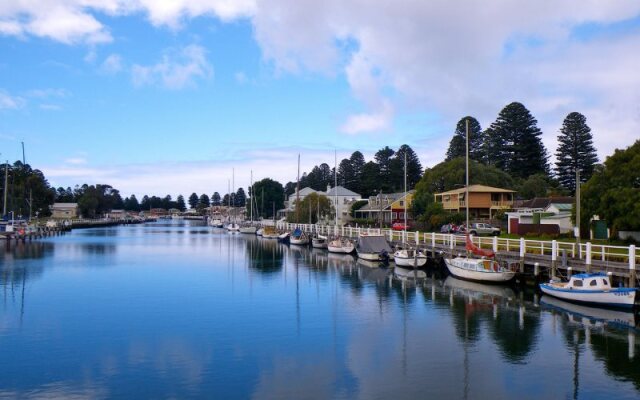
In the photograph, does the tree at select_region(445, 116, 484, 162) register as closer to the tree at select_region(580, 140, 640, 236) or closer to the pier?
the pier

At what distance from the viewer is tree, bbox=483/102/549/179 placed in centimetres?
11550

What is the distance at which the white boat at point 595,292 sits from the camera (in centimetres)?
2853

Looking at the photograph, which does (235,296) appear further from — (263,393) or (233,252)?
(233,252)

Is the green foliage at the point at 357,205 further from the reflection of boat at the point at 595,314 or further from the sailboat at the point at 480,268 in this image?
the reflection of boat at the point at 595,314

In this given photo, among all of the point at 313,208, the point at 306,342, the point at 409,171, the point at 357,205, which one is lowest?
the point at 306,342

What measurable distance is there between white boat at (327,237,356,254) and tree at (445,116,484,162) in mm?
63357

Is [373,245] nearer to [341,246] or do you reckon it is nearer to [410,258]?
[410,258]

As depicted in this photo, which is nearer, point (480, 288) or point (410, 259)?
point (480, 288)

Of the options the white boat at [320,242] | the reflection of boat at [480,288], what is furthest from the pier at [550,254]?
the white boat at [320,242]

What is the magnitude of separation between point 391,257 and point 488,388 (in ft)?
129

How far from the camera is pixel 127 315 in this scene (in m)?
30.9

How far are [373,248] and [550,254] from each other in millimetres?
22677

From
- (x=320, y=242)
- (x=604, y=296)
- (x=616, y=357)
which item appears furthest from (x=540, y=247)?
(x=320, y=242)

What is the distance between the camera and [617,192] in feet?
127
